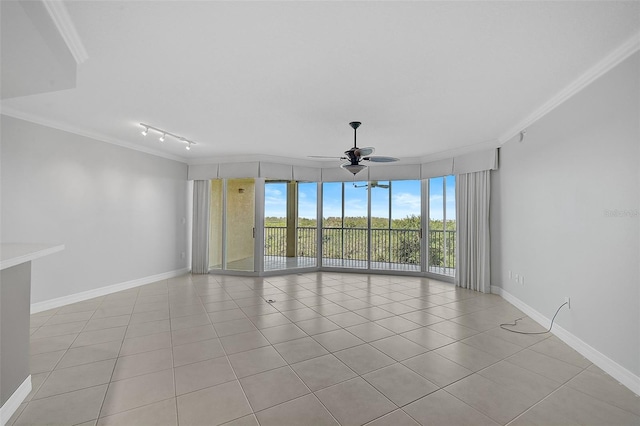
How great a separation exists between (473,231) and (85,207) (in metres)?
6.27

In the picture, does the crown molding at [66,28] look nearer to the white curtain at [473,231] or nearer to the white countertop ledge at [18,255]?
the white countertop ledge at [18,255]

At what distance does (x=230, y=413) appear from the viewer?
1.89 metres

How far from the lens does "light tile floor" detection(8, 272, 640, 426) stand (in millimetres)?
1897

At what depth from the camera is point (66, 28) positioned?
1931 millimetres

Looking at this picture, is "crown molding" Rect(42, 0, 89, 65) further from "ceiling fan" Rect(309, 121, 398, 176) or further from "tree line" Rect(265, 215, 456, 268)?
"tree line" Rect(265, 215, 456, 268)

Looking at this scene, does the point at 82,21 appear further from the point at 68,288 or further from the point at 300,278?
the point at 300,278

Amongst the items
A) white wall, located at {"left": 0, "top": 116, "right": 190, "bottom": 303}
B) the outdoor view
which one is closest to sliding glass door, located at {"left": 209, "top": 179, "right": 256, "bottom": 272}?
the outdoor view

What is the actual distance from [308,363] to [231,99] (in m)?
2.79

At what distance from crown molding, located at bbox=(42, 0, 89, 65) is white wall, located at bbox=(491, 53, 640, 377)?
3912mm

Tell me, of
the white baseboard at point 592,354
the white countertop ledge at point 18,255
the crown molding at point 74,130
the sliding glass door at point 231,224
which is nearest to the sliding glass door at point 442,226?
the white baseboard at point 592,354

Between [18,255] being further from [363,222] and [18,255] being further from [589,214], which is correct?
[363,222]

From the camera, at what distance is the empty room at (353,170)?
6.20 ft

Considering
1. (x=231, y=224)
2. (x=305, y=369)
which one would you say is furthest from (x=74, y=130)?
(x=305, y=369)

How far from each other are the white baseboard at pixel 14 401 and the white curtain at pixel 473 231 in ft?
18.3
